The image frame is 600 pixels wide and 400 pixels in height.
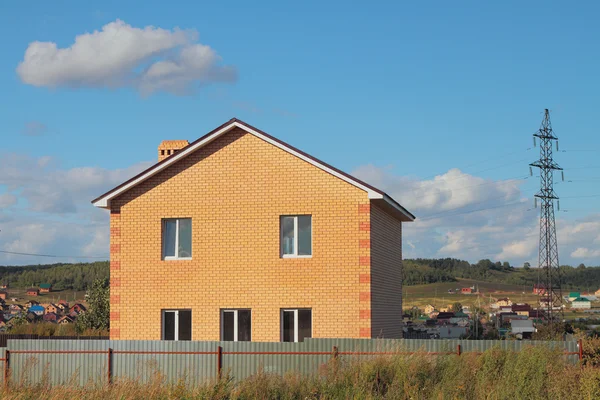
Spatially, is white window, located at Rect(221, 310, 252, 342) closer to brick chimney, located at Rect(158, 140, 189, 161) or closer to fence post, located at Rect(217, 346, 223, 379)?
fence post, located at Rect(217, 346, 223, 379)

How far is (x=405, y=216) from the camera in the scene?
91.4 ft

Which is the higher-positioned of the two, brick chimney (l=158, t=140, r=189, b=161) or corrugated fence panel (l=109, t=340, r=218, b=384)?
brick chimney (l=158, t=140, r=189, b=161)

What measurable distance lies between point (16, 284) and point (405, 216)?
517 feet

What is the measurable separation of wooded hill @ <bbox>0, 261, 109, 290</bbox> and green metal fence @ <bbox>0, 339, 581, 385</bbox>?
142 m

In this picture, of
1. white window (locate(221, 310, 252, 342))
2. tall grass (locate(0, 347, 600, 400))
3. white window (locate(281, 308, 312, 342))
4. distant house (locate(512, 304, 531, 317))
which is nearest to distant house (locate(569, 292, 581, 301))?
distant house (locate(512, 304, 531, 317))

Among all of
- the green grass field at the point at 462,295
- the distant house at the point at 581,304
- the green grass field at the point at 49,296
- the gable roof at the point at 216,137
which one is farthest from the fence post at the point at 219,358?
the distant house at the point at 581,304

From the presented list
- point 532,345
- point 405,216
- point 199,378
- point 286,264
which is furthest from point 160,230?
point 532,345

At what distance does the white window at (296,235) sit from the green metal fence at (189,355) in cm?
434

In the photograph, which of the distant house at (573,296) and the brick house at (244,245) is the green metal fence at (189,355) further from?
the distant house at (573,296)

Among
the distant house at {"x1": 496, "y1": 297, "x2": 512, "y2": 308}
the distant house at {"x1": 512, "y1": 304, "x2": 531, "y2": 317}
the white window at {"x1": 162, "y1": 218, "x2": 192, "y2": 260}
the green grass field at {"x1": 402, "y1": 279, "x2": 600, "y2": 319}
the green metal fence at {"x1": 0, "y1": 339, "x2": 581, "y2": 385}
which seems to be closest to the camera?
the green metal fence at {"x1": 0, "y1": 339, "x2": 581, "y2": 385}

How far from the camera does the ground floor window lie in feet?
80.0

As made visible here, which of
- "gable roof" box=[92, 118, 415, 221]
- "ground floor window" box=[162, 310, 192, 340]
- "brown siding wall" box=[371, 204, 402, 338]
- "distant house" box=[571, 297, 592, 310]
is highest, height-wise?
"gable roof" box=[92, 118, 415, 221]

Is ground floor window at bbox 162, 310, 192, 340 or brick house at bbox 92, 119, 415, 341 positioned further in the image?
ground floor window at bbox 162, 310, 192, 340

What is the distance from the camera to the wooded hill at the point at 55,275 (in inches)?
6560
